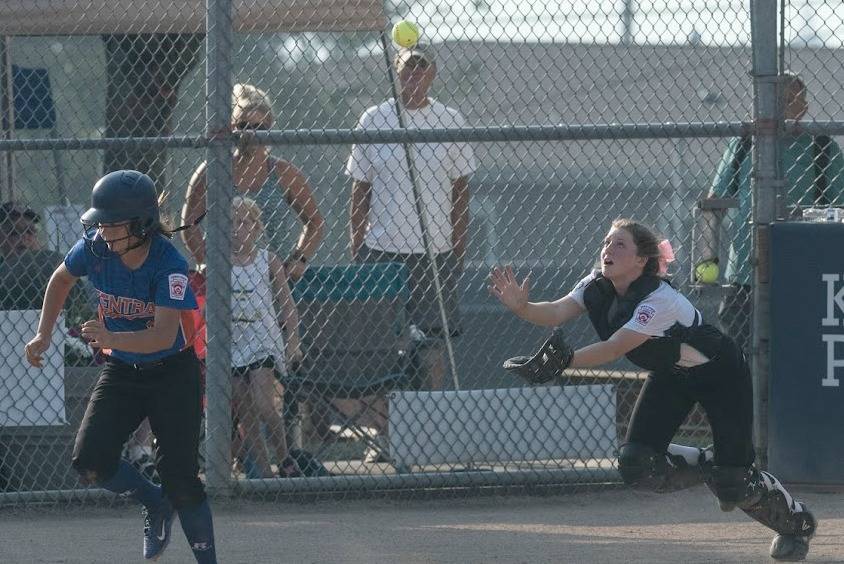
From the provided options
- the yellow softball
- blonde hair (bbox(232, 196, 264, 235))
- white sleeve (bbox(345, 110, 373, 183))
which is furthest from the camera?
the yellow softball

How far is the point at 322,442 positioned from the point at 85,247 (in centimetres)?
234

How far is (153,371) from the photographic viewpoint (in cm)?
452

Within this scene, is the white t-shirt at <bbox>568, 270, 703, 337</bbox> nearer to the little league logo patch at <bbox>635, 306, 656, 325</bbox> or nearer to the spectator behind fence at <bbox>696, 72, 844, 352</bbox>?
the little league logo patch at <bbox>635, 306, 656, 325</bbox>

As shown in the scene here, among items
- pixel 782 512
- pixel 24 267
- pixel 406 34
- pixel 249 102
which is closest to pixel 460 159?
pixel 406 34

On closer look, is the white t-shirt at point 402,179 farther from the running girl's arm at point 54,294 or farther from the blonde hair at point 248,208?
the running girl's arm at point 54,294

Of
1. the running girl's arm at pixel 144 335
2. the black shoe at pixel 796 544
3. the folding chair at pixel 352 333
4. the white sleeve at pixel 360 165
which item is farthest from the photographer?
the white sleeve at pixel 360 165

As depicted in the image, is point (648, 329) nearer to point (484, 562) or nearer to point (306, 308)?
point (484, 562)

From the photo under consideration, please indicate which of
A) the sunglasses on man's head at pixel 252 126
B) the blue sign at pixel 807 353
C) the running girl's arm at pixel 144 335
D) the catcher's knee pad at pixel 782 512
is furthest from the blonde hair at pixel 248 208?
the catcher's knee pad at pixel 782 512

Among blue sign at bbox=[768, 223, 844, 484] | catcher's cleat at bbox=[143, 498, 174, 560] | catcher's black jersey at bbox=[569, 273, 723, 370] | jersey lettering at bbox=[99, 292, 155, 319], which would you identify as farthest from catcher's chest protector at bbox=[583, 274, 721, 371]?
catcher's cleat at bbox=[143, 498, 174, 560]

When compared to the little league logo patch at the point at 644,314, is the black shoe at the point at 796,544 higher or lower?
lower

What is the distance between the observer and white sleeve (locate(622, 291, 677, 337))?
459 cm

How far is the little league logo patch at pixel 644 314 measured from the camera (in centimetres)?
459

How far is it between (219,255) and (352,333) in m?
1.05

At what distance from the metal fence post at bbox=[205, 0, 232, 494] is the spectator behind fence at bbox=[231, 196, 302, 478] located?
299mm
